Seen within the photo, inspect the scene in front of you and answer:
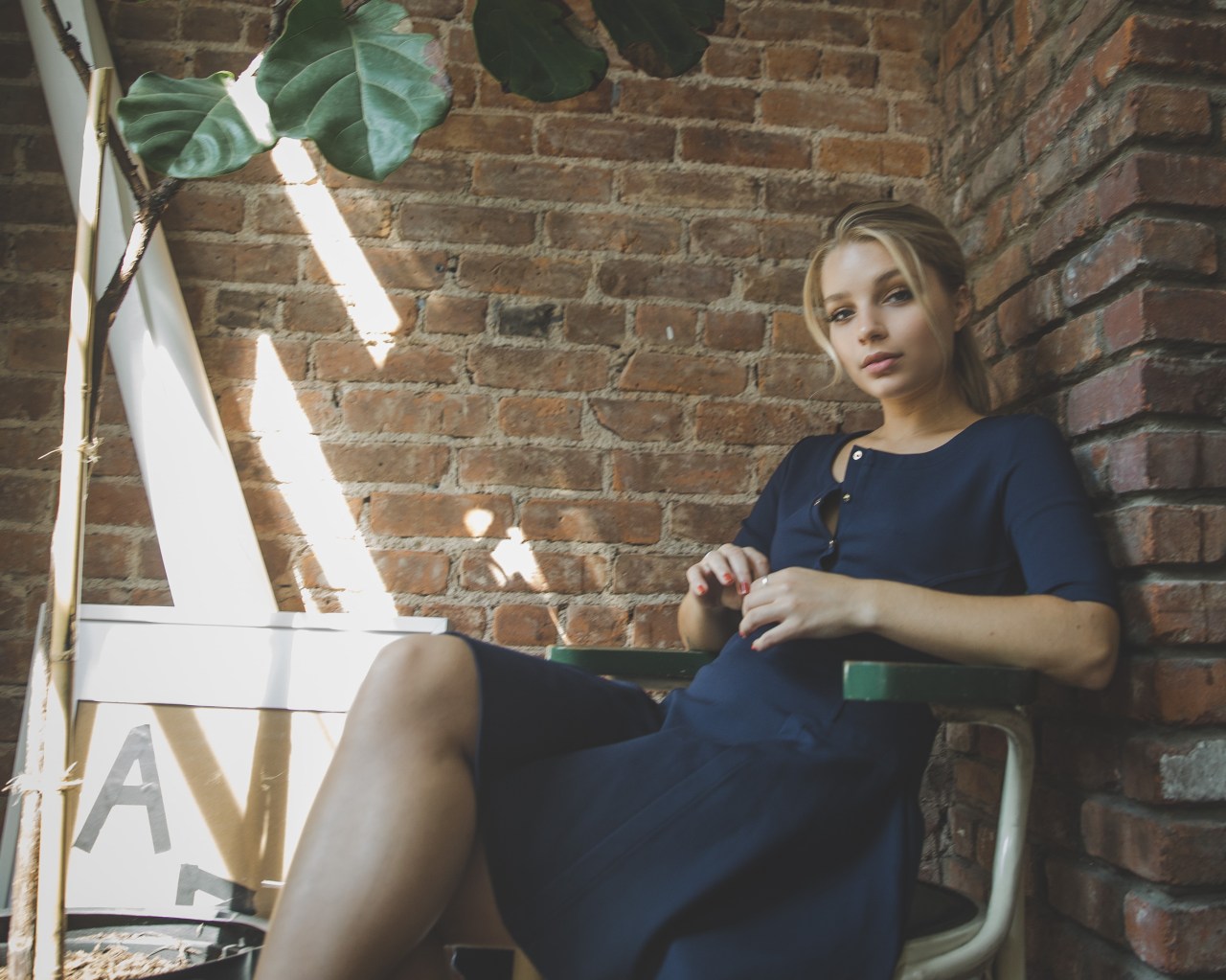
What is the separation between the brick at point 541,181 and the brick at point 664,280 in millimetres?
153

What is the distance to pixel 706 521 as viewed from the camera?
6.23 feet

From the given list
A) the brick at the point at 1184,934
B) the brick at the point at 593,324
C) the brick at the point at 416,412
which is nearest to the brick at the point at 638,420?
the brick at the point at 593,324

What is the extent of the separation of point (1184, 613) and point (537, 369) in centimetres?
120

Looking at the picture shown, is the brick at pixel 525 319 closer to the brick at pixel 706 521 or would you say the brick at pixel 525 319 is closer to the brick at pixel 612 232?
the brick at pixel 612 232

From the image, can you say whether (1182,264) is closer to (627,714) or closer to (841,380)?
(841,380)

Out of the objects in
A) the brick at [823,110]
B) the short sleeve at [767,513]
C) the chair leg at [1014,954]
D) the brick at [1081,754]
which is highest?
the brick at [823,110]

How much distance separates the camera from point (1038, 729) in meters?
1.46

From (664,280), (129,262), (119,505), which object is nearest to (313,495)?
(119,505)

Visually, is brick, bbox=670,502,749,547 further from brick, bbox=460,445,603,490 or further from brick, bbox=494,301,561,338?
brick, bbox=494,301,561,338

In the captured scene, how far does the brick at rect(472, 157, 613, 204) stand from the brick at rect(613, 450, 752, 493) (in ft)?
1.79

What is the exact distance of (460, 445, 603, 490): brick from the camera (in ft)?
6.16

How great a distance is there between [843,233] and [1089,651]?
2.44ft

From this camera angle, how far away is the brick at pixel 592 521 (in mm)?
1880

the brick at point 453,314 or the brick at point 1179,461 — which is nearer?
the brick at point 1179,461
